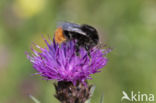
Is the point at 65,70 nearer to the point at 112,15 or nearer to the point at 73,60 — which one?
the point at 73,60

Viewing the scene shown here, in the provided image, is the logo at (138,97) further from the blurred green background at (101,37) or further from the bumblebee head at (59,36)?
the bumblebee head at (59,36)

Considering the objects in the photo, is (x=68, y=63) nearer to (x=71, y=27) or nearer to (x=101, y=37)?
(x=71, y=27)

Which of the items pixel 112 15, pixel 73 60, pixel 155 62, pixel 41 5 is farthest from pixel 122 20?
pixel 73 60

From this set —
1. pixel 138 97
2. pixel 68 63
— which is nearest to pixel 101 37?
pixel 138 97

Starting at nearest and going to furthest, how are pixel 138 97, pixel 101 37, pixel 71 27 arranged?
1. pixel 71 27
2. pixel 138 97
3. pixel 101 37

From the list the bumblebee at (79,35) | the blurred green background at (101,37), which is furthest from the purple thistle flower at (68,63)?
the blurred green background at (101,37)

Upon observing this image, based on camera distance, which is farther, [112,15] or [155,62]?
[112,15]
